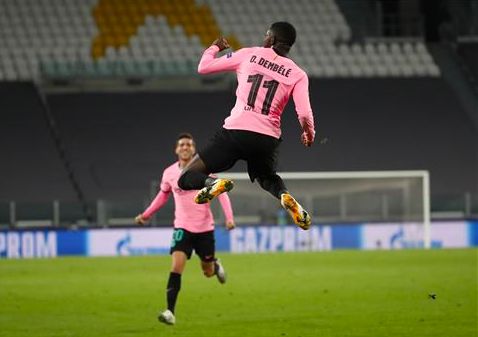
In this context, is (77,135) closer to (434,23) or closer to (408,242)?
(408,242)

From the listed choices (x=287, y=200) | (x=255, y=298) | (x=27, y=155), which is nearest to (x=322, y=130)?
(x=27, y=155)

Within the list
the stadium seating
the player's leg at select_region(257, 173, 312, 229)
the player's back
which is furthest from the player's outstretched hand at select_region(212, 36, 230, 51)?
the stadium seating

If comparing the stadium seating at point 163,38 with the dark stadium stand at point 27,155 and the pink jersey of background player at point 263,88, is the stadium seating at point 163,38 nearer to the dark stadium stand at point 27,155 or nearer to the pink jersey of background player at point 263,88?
the dark stadium stand at point 27,155

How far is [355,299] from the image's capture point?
15508 mm

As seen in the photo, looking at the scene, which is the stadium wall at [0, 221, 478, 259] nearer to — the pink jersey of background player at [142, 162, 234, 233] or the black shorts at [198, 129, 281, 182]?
the pink jersey of background player at [142, 162, 234, 233]

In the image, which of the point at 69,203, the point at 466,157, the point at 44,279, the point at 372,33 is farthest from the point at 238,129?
the point at 372,33

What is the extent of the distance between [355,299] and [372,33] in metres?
21.1

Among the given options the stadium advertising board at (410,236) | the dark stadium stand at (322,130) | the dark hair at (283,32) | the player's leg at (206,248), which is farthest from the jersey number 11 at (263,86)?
the dark stadium stand at (322,130)

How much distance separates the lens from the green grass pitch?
→ 39.5ft

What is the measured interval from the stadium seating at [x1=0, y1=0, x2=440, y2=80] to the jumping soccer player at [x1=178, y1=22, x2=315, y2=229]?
76.6 feet

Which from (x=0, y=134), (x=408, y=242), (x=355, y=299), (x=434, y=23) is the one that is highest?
(x=434, y=23)

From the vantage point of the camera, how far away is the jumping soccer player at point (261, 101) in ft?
28.3

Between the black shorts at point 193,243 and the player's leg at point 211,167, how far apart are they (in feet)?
12.1

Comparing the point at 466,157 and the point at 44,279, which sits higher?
the point at 466,157
